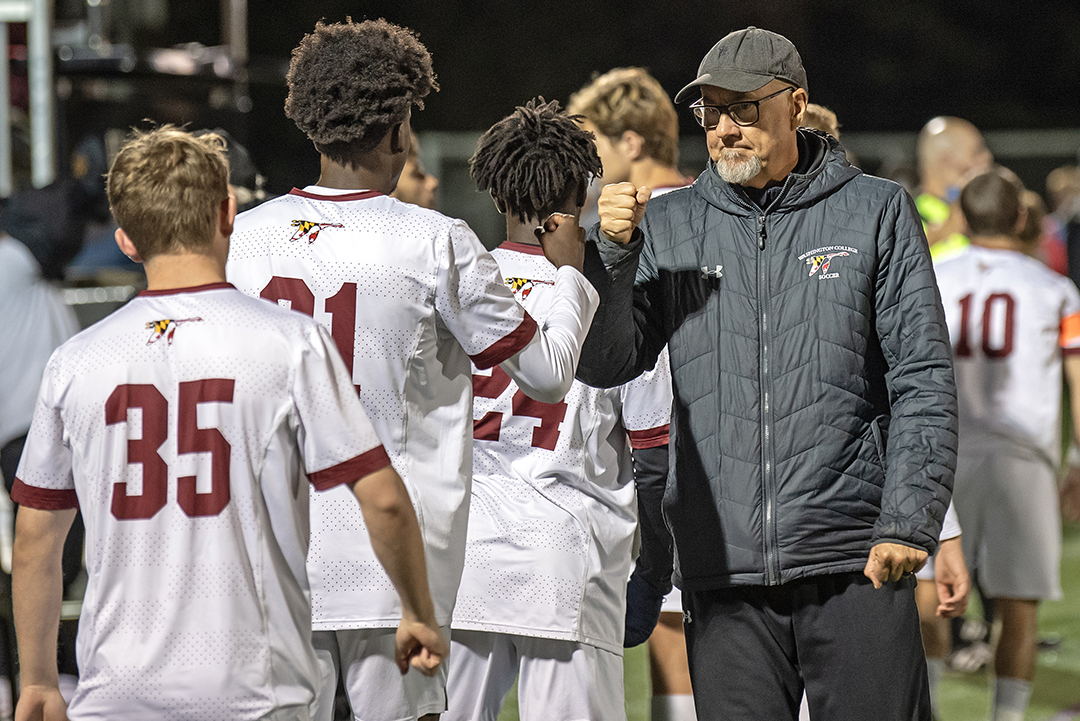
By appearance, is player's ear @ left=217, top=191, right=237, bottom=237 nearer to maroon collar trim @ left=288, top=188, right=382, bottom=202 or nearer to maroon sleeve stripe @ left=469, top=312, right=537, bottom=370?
maroon collar trim @ left=288, top=188, right=382, bottom=202

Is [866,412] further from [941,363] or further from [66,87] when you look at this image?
[66,87]

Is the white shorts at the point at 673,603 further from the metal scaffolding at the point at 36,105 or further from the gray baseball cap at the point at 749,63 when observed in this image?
the metal scaffolding at the point at 36,105

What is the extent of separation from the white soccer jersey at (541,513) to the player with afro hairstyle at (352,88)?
1.86ft

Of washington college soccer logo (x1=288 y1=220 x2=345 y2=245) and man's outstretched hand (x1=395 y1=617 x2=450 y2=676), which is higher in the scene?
washington college soccer logo (x1=288 y1=220 x2=345 y2=245)

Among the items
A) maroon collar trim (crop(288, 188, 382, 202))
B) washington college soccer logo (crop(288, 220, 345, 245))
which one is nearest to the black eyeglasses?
maroon collar trim (crop(288, 188, 382, 202))

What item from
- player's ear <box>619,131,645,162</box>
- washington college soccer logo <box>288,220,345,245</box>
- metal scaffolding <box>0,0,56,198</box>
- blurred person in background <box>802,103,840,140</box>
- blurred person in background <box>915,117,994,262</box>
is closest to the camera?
washington college soccer logo <box>288,220,345,245</box>

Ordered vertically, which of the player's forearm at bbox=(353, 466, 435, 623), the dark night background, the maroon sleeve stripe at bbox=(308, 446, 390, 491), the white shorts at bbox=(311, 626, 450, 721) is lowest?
the white shorts at bbox=(311, 626, 450, 721)

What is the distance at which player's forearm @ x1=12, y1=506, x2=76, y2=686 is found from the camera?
6.93 feet

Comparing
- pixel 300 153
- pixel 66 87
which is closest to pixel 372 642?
pixel 66 87

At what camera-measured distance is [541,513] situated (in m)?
3.03

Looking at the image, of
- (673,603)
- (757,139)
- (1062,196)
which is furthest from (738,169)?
(1062,196)

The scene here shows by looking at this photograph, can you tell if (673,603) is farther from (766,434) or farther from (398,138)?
(398,138)

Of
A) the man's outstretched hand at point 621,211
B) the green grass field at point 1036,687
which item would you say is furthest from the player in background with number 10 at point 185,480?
the green grass field at point 1036,687

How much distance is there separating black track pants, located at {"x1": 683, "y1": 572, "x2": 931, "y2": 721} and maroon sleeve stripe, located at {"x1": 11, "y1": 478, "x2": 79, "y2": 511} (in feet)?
4.54
